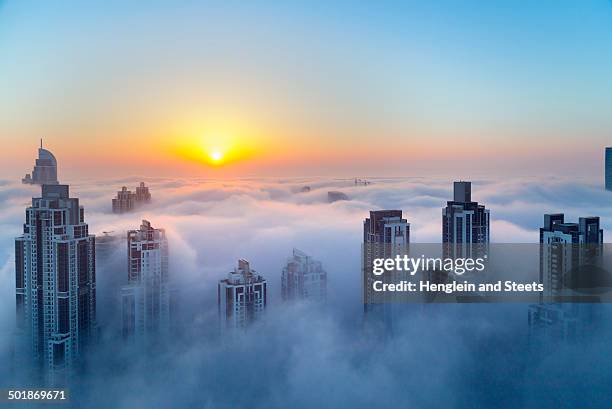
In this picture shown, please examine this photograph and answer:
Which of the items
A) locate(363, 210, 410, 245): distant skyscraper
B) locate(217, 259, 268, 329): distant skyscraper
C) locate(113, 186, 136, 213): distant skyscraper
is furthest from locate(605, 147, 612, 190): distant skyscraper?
locate(113, 186, 136, 213): distant skyscraper

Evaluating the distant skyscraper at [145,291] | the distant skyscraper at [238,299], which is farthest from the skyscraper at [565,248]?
the distant skyscraper at [145,291]

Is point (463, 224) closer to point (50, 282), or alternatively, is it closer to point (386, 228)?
point (386, 228)

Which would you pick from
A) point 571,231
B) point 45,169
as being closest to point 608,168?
point 571,231

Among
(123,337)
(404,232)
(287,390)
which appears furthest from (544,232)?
(123,337)

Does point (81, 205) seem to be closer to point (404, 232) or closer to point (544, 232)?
point (404, 232)

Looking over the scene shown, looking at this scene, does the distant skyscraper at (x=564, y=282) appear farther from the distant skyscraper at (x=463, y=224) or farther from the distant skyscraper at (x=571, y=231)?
the distant skyscraper at (x=463, y=224)

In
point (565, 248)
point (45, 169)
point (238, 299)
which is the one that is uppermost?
point (45, 169)
